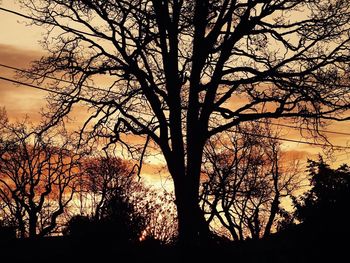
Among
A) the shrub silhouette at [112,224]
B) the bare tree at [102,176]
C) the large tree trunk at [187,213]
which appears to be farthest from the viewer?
the bare tree at [102,176]

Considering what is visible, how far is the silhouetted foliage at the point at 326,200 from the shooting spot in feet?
29.4

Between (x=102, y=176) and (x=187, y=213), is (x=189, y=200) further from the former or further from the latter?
(x=102, y=176)

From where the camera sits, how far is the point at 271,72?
11719 mm

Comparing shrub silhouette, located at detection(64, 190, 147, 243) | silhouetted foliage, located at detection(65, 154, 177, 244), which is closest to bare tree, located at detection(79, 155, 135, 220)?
silhouetted foliage, located at detection(65, 154, 177, 244)

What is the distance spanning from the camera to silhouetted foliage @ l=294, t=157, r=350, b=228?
29.4 feet

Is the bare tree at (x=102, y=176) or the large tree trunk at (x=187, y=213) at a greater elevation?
the bare tree at (x=102, y=176)

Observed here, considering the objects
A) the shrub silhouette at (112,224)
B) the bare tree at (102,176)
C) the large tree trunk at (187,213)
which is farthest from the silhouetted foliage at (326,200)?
the bare tree at (102,176)

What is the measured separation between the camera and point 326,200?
939 cm

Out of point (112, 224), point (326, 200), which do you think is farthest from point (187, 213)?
point (112, 224)

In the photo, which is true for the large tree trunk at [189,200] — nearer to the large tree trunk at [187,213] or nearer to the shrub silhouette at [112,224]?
the large tree trunk at [187,213]

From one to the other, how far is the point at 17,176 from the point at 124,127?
3138 centimetres

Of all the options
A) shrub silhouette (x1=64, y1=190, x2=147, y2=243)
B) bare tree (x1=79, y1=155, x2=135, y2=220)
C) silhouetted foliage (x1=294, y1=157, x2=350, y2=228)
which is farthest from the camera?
bare tree (x1=79, y1=155, x2=135, y2=220)

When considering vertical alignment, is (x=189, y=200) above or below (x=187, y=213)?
above

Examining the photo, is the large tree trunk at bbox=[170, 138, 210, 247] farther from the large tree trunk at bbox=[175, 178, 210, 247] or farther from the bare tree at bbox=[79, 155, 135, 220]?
the bare tree at bbox=[79, 155, 135, 220]
